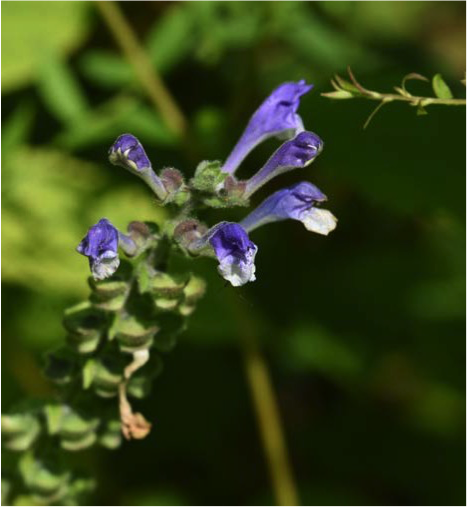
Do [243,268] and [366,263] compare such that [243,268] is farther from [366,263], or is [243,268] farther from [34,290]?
[366,263]

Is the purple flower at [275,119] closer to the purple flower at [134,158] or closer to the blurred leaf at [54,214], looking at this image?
the purple flower at [134,158]

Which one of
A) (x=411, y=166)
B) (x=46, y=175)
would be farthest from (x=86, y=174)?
(x=411, y=166)

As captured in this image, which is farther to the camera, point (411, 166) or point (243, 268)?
point (411, 166)

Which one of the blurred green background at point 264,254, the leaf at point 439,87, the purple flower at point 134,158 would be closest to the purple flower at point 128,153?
the purple flower at point 134,158

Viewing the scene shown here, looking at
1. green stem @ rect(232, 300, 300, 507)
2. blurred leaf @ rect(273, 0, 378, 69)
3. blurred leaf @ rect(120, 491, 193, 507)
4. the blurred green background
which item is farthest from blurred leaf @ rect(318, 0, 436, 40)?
blurred leaf @ rect(120, 491, 193, 507)

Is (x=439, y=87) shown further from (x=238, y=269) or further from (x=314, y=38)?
(x=314, y=38)

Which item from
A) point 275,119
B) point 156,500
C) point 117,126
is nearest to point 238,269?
point 275,119

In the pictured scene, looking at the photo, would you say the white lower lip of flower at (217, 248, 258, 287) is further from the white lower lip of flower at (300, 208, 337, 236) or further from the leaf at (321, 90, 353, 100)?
the leaf at (321, 90, 353, 100)
